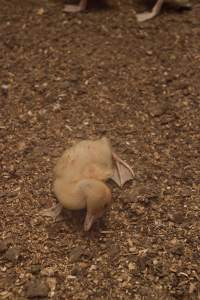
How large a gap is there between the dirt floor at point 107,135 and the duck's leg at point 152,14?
0.05m

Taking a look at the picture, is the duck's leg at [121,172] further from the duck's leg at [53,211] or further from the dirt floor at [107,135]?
the duck's leg at [53,211]

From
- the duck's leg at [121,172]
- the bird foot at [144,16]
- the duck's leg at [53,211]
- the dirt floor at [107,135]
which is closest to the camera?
the dirt floor at [107,135]

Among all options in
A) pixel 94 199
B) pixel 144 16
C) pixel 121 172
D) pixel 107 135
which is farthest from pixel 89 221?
pixel 144 16

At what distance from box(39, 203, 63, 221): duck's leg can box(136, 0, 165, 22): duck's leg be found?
166 centimetres

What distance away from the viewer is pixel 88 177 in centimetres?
219

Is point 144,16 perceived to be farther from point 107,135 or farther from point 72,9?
point 107,135

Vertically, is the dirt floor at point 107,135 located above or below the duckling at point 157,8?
below

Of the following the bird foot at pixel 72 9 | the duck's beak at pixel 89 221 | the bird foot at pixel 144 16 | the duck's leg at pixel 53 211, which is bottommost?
the duck's leg at pixel 53 211

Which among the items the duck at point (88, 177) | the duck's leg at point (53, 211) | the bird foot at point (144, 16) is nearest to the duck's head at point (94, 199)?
the duck at point (88, 177)

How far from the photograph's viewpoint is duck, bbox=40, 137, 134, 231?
206 centimetres

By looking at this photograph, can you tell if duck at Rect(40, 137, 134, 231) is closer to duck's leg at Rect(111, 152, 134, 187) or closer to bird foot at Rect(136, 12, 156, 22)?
duck's leg at Rect(111, 152, 134, 187)

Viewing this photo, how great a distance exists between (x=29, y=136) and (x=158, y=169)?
69cm

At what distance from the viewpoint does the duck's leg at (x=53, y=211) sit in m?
2.21

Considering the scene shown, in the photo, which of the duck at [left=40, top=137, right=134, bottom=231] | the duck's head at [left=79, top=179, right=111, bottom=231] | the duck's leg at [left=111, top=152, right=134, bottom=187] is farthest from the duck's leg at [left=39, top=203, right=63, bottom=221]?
the duck's leg at [left=111, top=152, right=134, bottom=187]
